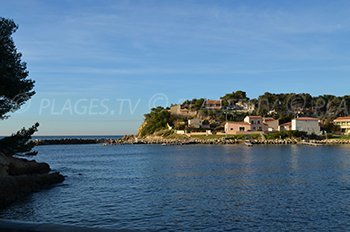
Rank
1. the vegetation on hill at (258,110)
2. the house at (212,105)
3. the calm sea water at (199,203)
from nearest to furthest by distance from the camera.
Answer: the calm sea water at (199,203), the vegetation on hill at (258,110), the house at (212,105)

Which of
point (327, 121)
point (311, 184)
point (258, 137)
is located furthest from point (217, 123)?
point (311, 184)

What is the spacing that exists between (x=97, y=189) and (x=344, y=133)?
402ft

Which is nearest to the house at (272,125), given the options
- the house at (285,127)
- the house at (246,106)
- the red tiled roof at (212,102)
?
the house at (285,127)

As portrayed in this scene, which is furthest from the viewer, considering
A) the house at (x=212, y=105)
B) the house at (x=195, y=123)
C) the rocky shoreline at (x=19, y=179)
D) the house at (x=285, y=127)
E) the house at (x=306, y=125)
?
the house at (x=212, y=105)

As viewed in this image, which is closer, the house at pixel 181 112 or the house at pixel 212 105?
the house at pixel 181 112

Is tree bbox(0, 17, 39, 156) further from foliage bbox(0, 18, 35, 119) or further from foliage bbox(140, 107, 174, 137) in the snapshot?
foliage bbox(140, 107, 174, 137)

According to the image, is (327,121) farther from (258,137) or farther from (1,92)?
(1,92)

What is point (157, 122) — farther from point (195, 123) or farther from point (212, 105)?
point (212, 105)

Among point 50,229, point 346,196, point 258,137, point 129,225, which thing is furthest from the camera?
point 258,137

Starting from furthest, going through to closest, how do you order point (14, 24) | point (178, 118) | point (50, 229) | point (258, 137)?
point (178, 118)
point (258, 137)
point (14, 24)
point (50, 229)

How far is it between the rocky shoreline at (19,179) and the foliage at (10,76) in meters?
4.50

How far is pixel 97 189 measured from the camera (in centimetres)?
3247

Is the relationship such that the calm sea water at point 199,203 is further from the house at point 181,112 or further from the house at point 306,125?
the house at point 181,112

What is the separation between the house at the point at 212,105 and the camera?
179 meters
